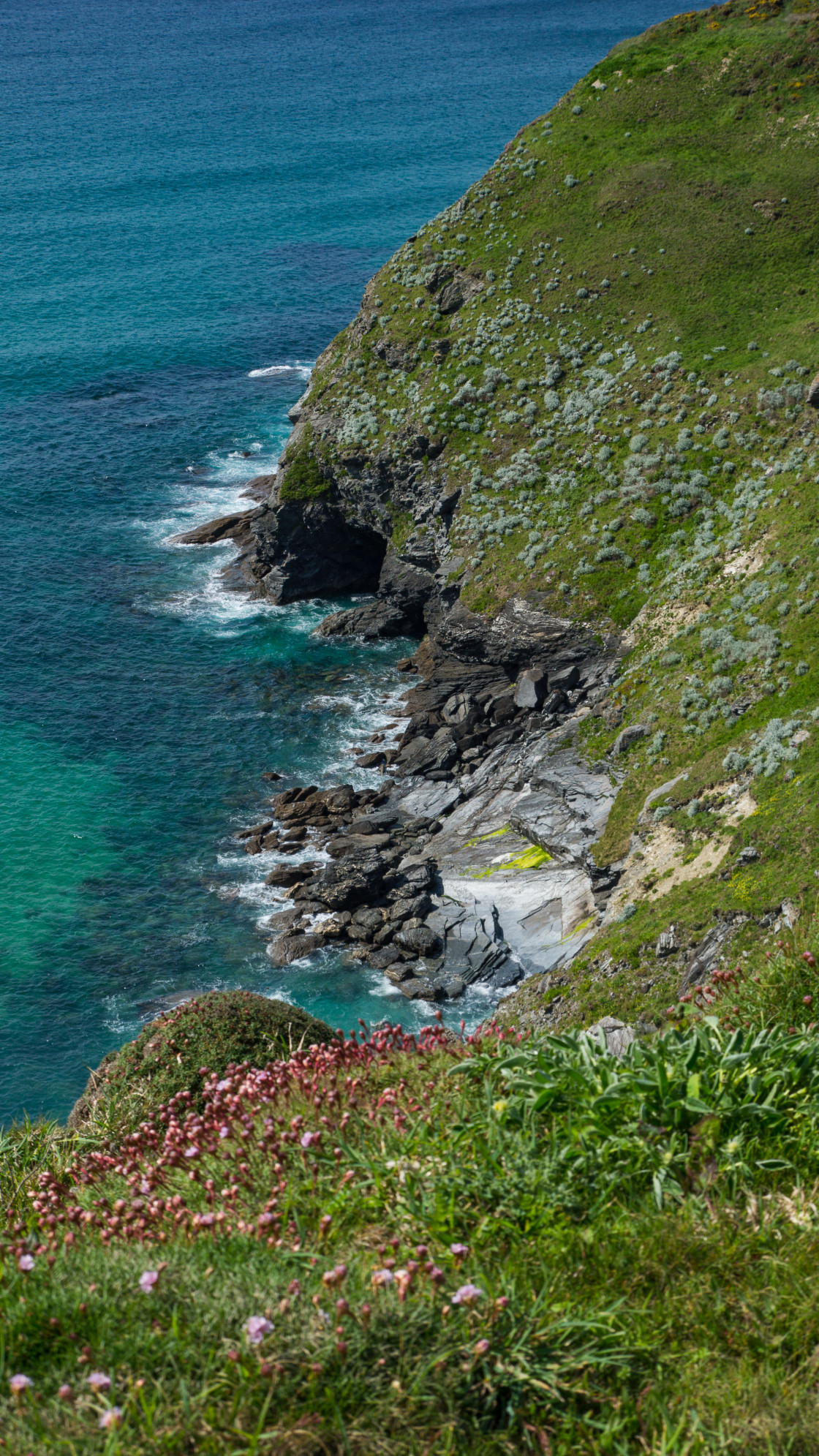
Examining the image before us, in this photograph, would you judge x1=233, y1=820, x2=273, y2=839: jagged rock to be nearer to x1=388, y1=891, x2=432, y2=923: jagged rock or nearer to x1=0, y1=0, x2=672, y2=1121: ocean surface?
x1=0, y1=0, x2=672, y2=1121: ocean surface

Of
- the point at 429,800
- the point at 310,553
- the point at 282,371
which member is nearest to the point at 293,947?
the point at 429,800

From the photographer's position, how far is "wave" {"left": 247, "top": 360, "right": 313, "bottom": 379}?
114m

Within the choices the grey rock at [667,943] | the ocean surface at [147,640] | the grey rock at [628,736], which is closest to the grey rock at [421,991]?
the ocean surface at [147,640]

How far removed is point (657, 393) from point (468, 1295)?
58986mm

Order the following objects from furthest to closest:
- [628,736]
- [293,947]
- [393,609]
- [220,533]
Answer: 1. [220,533]
2. [393,609]
3. [293,947]
4. [628,736]

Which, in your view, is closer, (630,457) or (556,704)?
(556,704)

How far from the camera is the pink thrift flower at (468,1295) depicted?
362 inches

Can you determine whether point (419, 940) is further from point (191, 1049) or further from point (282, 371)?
point (282, 371)

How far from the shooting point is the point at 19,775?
204 ft

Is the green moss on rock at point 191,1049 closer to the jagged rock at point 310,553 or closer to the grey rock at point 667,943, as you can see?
the grey rock at point 667,943

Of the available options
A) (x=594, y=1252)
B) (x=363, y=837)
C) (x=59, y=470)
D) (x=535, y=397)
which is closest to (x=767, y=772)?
(x=363, y=837)

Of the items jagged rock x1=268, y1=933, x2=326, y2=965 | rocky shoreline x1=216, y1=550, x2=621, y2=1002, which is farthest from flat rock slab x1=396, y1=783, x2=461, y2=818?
jagged rock x1=268, y1=933, x2=326, y2=965

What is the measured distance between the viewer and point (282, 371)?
115500mm

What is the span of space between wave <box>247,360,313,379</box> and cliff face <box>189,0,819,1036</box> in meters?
35.7
